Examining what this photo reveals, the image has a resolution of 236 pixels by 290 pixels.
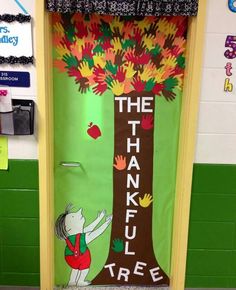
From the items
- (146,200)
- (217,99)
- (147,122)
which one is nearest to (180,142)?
(147,122)

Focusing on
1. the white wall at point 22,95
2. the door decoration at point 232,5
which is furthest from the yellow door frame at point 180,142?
the door decoration at point 232,5

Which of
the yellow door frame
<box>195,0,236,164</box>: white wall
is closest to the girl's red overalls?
the yellow door frame

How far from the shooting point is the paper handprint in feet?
8.38

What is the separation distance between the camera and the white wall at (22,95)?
2123 mm

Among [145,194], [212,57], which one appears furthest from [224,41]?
[145,194]

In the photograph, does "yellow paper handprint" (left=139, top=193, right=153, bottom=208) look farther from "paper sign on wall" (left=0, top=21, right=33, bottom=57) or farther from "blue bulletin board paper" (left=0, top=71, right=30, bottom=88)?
"paper sign on wall" (left=0, top=21, right=33, bottom=57)

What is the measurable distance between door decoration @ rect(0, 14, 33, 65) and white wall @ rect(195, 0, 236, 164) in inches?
41.6

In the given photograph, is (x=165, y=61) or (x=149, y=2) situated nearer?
(x=149, y=2)

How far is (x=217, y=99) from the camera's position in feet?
7.45

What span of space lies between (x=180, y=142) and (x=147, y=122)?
261mm

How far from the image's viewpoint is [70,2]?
2148 millimetres

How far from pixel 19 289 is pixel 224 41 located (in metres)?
2.13

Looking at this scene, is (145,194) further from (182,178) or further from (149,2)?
(149,2)

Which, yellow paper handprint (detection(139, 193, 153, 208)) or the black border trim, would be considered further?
yellow paper handprint (detection(139, 193, 153, 208))
